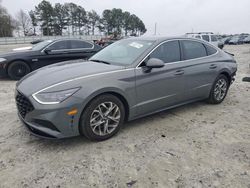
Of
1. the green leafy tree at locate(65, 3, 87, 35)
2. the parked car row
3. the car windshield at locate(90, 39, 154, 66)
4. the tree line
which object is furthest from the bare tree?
the car windshield at locate(90, 39, 154, 66)

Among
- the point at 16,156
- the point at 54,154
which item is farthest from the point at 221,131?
the point at 16,156

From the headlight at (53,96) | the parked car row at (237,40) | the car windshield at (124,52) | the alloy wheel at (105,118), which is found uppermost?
the parked car row at (237,40)

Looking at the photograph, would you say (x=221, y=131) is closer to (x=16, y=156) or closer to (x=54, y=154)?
(x=54, y=154)

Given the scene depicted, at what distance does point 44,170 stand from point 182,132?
82.3 inches

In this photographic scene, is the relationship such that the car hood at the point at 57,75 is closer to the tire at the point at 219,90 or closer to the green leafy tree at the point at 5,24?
the tire at the point at 219,90

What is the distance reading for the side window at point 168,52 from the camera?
3502 millimetres

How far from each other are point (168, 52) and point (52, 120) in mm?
2242

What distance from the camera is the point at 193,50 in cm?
408

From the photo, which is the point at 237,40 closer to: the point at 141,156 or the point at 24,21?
the point at 141,156

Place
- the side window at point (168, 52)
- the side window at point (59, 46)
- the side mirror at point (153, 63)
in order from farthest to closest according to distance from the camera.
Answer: the side window at point (59, 46) < the side window at point (168, 52) < the side mirror at point (153, 63)

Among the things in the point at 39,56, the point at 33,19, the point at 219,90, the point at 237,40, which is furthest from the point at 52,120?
the point at 33,19

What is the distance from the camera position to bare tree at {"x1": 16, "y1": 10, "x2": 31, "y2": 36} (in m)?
62.0

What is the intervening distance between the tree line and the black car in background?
158ft

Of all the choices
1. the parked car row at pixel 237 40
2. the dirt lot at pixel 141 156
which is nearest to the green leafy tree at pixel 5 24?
the parked car row at pixel 237 40
